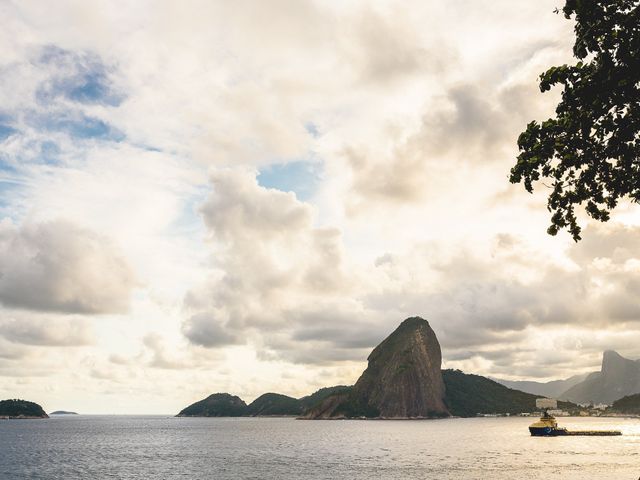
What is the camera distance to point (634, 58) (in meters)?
21.4

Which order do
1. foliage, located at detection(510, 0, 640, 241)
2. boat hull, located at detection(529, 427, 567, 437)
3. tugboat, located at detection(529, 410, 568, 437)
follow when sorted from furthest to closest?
tugboat, located at detection(529, 410, 568, 437) → boat hull, located at detection(529, 427, 567, 437) → foliage, located at detection(510, 0, 640, 241)

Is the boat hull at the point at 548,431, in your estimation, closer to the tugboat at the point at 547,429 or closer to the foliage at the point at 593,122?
the tugboat at the point at 547,429

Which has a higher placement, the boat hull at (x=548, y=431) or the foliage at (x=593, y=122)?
the foliage at (x=593, y=122)

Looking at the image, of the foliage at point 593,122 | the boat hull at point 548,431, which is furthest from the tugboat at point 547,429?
the foliage at point 593,122

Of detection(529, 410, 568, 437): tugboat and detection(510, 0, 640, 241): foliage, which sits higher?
detection(510, 0, 640, 241): foliage

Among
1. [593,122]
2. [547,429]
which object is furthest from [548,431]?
[593,122]

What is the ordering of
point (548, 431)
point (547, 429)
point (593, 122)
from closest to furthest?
point (593, 122) → point (548, 431) → point (547, 429)

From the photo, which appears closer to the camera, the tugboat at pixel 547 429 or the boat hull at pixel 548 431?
the boat hull at pixel 548 431

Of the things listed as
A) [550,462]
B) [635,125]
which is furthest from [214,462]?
[635,125]

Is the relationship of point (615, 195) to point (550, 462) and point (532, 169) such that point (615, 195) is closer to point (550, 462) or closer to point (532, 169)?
point (532, 169)

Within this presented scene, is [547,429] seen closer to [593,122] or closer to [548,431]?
[548,431]

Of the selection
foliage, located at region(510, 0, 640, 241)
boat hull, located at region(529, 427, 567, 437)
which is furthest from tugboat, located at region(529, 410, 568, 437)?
foliage, located at region(510, 0, 640, 241)

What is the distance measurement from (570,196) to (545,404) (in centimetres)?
17466

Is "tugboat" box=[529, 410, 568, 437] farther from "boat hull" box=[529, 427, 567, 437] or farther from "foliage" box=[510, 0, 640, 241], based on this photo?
"foliage" box=[510, 0, 640, 241]
